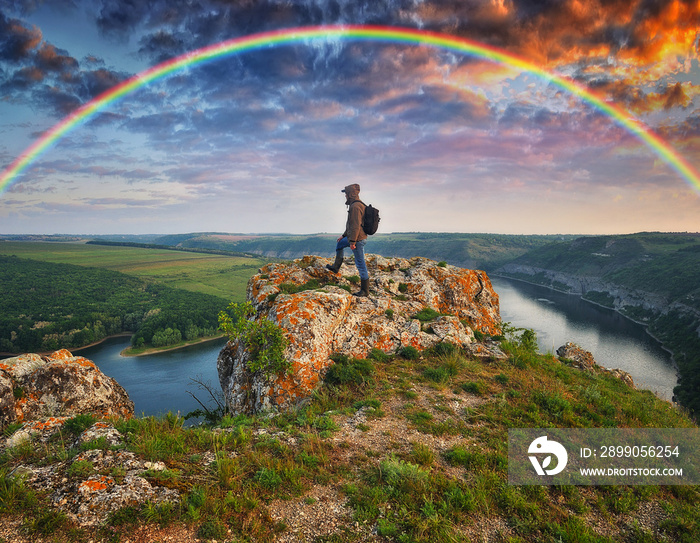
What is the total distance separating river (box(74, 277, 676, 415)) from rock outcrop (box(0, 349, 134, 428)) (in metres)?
35.0

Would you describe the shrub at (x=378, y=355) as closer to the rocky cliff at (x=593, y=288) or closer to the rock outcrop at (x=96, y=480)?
the rock outcrop at (x=96, y=480)

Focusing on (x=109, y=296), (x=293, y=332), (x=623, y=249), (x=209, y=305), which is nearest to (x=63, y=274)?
(x=109, y=296)

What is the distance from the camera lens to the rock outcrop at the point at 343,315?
9.11 m

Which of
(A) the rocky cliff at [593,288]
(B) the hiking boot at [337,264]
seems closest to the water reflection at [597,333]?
(A) the rocky cliff at [593,288]

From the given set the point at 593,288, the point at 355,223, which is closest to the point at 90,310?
the point at 355,223

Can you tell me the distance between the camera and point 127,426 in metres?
5.62

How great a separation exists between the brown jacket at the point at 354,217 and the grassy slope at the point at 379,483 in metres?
5.67

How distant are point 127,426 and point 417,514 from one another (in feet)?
17.6

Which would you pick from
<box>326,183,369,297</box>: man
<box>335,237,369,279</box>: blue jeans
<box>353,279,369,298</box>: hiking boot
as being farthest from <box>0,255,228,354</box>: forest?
<box>326,183,369,297</box>: man

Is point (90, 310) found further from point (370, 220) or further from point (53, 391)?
point (370, 220)

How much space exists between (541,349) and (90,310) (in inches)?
5371

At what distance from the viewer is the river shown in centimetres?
5566

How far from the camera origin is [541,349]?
63031mm

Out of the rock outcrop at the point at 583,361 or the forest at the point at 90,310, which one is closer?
the rock outcrop at the point at 583,361
